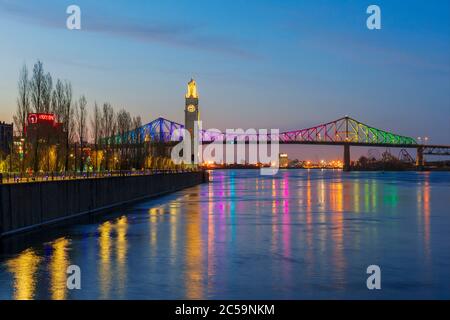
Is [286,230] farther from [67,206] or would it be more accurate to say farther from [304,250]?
[67,206]

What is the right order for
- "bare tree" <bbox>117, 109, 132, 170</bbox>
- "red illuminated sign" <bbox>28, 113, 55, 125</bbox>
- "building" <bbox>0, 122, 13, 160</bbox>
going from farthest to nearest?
1. "bare tree" <bbox>117, 109, 132, 170</bbox>
2. "building" <bbox>0, 122, 13, 160</bbox>
3. "red illuminated sign" <bbox>28, 113, 55, 125</bbox>

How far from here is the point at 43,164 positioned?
108ft

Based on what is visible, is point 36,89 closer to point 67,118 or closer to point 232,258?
point 67,118

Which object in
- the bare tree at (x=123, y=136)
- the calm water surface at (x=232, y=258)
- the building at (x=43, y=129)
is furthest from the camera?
the bare tree at (x=123, y=136)

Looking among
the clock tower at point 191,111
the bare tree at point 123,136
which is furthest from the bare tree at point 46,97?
the clock tower at point 191,111

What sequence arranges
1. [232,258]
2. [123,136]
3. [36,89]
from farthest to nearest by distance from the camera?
[123,136]
[36,89]
[232,258]

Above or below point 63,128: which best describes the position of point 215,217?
below

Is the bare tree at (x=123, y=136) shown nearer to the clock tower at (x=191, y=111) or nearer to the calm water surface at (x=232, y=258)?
the calm water surface at (x=232, y=258)

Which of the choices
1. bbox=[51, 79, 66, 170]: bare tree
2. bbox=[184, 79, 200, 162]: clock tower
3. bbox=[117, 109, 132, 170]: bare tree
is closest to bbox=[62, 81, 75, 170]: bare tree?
bbox=[51, 79, 66, 170]: bare tree

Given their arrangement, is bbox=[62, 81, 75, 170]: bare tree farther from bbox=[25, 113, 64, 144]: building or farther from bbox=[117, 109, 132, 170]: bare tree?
bbox=[117, 109, 132, 170]: bare tree

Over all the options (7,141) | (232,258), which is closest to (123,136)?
(7,141)

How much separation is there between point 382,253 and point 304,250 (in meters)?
1.96

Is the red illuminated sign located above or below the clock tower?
below
